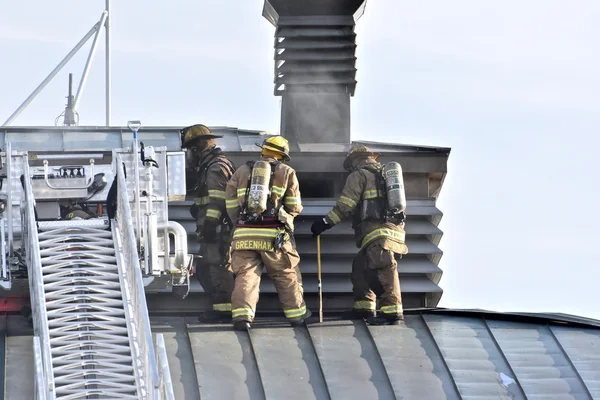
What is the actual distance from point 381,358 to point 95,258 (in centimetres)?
270

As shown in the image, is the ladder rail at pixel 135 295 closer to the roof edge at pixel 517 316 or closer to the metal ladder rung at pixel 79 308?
the metal ladder rung at pixel 79 308

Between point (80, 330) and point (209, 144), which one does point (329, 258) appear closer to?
point (209, 144)

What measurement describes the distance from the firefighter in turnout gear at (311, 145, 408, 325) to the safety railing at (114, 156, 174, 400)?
7.12 feet

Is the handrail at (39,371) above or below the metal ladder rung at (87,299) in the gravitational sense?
below

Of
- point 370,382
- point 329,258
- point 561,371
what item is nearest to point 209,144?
point 329,258

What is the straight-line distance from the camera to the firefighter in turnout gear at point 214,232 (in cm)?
1366

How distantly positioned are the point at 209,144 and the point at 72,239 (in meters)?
2.14

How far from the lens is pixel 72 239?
1252cm

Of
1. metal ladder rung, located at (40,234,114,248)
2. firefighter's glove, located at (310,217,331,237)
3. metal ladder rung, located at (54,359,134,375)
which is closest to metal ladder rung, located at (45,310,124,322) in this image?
metal ladder rung, located at (54,359,134,375)

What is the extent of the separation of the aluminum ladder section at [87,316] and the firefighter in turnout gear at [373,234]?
7.86 feet

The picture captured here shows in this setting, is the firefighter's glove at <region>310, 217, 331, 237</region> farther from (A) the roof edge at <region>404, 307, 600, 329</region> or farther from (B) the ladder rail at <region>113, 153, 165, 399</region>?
(B) the ladder rail at <region>113, 153, 165, 399</region>

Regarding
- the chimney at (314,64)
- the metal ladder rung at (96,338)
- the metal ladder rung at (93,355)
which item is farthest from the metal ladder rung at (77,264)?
the chimney at (314,64)

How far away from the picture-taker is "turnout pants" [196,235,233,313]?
1365 cm

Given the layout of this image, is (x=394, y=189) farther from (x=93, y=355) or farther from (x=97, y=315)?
(x=93, y=355)
